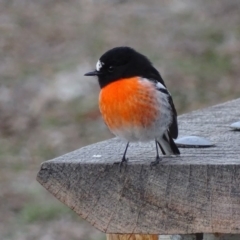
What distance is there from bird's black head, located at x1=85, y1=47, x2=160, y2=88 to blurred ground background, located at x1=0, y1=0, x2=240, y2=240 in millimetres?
3216

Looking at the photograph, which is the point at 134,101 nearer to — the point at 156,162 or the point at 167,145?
the point at 167,145

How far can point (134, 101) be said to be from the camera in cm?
346

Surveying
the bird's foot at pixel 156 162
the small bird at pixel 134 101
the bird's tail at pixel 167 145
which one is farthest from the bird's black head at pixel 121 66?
the bird's foot at pixel 156 162

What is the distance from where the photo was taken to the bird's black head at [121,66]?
3.54 m

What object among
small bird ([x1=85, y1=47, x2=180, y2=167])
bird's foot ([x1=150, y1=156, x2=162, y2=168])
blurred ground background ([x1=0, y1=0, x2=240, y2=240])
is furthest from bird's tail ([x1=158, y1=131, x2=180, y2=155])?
blurred ground background ([x1=0, y1=0, x2=240, y2=240])

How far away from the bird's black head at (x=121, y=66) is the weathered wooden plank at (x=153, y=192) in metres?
0.65

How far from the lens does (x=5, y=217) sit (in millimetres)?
6875

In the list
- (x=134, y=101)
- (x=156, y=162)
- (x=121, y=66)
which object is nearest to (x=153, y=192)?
(x=156, y=162)

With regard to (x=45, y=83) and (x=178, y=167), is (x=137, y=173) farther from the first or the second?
(x=45, y=83)

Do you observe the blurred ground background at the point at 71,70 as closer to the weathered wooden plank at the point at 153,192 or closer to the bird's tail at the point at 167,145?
the bird's tail at the point at 167,145

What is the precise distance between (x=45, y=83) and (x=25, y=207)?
2.75 meters

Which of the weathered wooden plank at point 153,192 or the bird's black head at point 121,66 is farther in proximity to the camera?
the bird's black head at point 121,66

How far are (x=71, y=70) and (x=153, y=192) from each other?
22.3 ft

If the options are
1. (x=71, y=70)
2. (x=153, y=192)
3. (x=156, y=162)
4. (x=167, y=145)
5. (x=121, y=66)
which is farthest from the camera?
(x=71, y=70)
